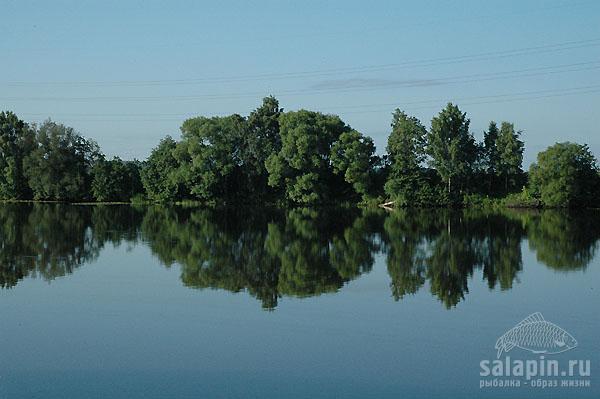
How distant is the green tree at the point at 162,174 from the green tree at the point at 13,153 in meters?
12.0

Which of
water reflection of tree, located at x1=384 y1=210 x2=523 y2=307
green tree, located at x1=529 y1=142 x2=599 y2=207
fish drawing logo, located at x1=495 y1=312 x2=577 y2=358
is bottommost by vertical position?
fish drawing logo, located at x1=495 y1=312 x2=577 y2=358

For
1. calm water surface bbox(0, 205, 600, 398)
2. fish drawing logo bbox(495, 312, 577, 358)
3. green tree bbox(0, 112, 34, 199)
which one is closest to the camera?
calm water surface bbox(0, 205, 600, 398)

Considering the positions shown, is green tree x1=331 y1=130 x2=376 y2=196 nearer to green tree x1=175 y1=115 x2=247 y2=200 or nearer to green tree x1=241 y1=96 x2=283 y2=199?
green tree x1=241 y1=96 x2=283 y2=199

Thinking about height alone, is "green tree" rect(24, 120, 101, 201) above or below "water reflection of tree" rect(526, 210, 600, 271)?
above

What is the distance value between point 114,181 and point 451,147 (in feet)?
101

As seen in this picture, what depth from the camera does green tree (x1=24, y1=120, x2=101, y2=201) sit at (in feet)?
235

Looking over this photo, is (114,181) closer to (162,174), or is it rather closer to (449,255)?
(162,174)

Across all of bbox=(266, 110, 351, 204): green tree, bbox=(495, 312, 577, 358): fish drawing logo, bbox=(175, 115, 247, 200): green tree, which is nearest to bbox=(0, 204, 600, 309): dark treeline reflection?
bbox=(495, 312, 577, 358): fish drawing logo

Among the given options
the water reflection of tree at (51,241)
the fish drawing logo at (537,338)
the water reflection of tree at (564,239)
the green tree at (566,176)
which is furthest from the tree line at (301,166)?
the fish drawing logo at (537,338)

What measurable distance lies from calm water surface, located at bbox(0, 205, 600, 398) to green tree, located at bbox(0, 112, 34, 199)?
42.3m

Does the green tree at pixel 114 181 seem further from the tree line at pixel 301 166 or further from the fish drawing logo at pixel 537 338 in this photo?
the fish drawing logo at pixel 537 338

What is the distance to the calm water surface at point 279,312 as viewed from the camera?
11734mm

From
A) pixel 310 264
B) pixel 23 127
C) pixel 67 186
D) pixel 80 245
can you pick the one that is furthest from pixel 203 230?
pixel 23 127

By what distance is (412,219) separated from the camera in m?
49.2
